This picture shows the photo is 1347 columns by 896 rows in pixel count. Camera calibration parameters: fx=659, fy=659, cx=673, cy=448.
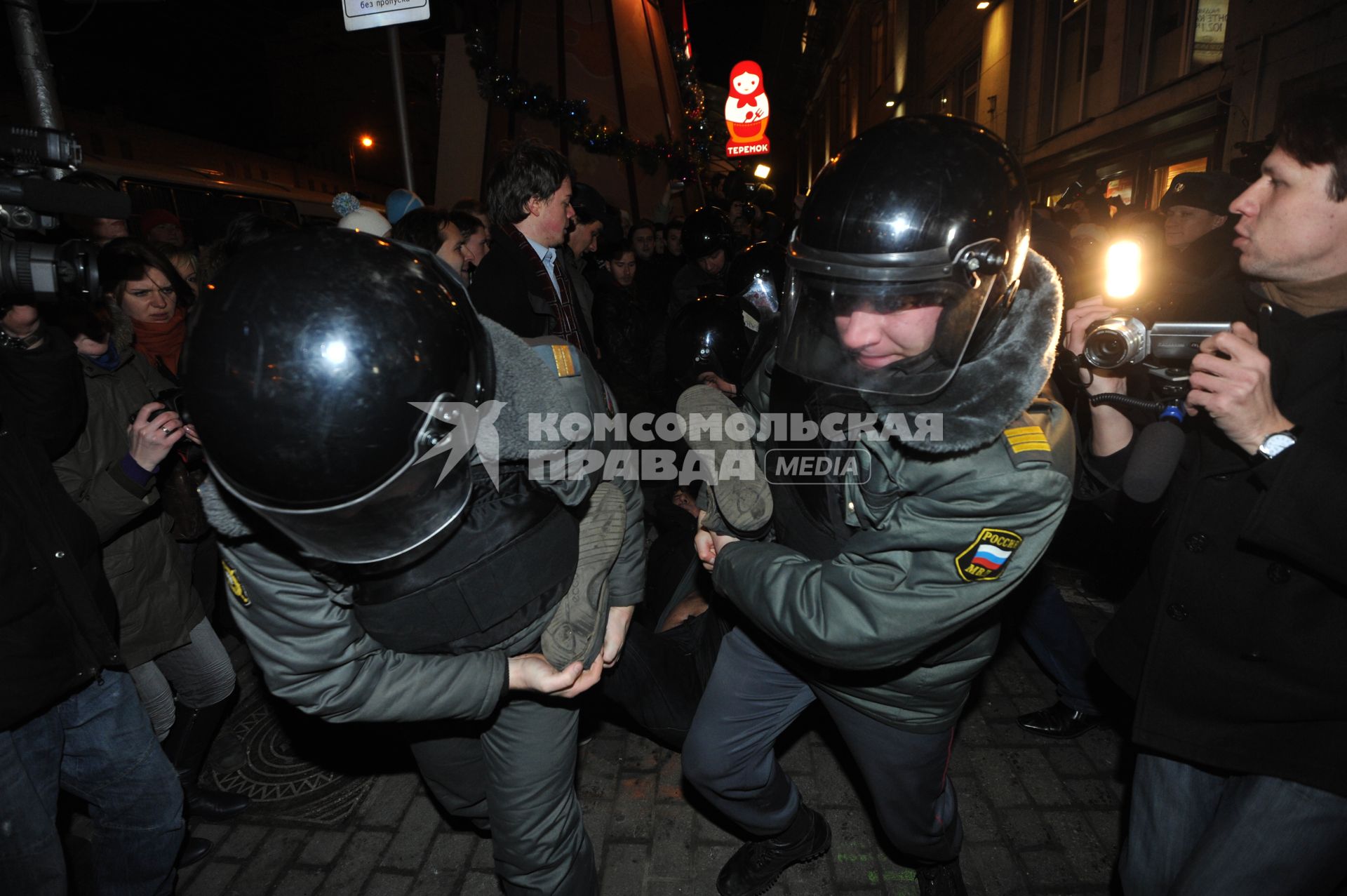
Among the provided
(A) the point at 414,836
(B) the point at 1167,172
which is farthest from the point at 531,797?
(B) the point at 1167,172

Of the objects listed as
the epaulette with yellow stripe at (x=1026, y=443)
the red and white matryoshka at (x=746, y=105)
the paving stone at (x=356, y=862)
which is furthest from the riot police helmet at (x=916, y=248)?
the red and white matryoshka at (x=746, y=105)

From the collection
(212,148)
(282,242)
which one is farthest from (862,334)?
(212,148)

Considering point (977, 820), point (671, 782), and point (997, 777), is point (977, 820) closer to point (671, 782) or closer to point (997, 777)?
point (997, 777)

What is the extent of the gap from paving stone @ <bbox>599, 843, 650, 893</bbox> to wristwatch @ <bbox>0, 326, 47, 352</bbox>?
2.55 m

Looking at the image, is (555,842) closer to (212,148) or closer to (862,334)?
(862,334)

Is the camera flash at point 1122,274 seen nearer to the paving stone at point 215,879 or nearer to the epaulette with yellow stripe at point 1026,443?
the epaulette with yellow stripe at point 1026,443

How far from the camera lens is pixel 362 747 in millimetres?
3203

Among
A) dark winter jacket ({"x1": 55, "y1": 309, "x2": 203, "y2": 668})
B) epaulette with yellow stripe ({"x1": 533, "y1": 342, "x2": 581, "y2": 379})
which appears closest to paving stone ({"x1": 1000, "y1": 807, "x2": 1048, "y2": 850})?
epaulette with yellow stripe ({"x1": 533, "y1": 342, "x2": 581, "y2": 379})

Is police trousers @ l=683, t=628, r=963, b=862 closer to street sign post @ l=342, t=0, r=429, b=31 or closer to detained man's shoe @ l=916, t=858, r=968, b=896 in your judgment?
detained man's shoe @ l=916, t=858, r=968, b=896

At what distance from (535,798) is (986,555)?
4.44 feet

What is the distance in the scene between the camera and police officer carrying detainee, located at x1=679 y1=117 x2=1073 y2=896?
1513mm

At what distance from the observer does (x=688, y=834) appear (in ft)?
8.79

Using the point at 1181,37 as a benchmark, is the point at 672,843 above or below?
below

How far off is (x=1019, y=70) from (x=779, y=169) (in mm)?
43489
